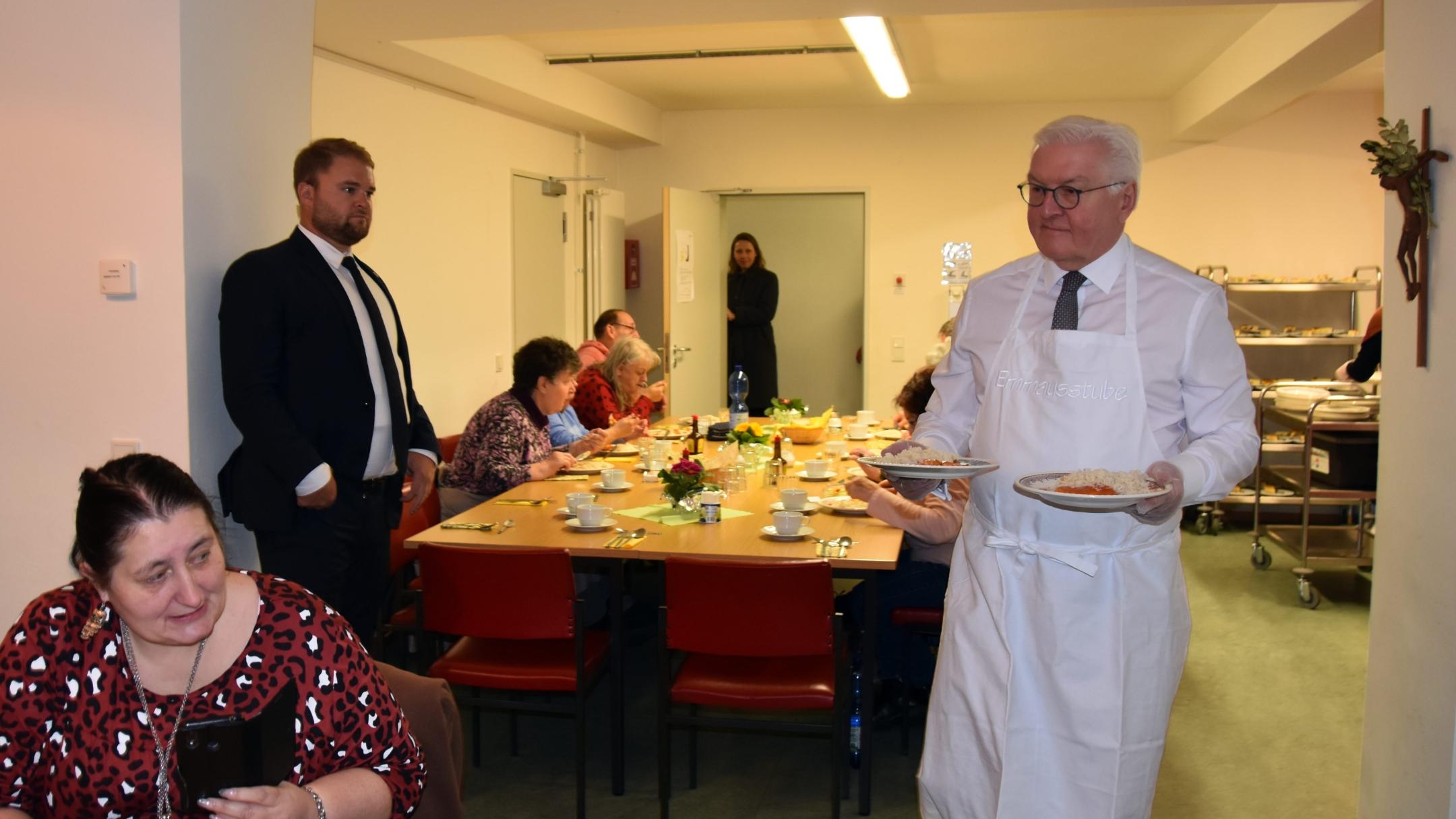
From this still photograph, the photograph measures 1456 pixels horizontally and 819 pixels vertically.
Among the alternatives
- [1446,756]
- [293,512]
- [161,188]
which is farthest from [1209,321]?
[161,188]

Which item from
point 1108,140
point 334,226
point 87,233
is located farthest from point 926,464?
point 87,233

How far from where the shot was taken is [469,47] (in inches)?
242

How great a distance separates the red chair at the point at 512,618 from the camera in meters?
3.32

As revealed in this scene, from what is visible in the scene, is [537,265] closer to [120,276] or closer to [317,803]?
[120,276]

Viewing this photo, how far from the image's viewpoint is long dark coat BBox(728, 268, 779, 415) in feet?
32.7

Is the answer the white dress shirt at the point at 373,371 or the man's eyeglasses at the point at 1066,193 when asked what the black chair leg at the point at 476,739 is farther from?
the man's eyeglasses at the point at 1066,193

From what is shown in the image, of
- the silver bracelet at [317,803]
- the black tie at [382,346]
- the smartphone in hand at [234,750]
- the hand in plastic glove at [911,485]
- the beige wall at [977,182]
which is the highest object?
the beige wall at [977,182]

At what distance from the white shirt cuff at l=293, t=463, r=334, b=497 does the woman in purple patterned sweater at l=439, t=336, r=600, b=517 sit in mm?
1577

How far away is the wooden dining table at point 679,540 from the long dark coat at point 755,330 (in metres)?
5.61

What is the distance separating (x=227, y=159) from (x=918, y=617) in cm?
251

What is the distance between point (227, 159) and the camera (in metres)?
3.30

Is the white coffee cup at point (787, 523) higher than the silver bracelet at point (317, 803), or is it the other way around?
the white coffee cup at point (787, 523)

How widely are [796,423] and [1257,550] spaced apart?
3021mm

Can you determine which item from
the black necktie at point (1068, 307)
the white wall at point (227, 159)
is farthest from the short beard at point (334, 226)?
the black necktie at point (1068, 307)
